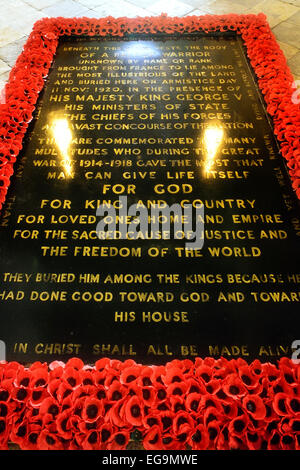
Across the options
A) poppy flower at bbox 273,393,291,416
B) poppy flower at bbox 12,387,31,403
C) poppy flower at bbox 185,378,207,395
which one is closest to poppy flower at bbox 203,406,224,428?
poppy flower at bbox 185,378,207,395

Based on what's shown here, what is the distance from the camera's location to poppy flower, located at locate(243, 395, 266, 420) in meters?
1.80

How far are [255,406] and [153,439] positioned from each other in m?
0.69

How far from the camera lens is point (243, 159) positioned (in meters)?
3.17

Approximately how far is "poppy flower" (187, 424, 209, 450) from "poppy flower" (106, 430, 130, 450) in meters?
0.39

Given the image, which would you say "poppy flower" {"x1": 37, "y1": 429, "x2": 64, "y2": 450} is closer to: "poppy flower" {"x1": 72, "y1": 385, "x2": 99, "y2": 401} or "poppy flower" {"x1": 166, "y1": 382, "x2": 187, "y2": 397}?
"poppy flower" {"x1": 72, "y1": 385, "x2": 99, "y2": 401}

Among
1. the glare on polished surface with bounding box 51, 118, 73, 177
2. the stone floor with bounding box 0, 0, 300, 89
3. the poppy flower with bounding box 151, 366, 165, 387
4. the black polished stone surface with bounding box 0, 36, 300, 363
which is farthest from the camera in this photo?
the stone floor with bounding box 0, 0, 300, 89

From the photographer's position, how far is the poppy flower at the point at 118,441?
1763 mm

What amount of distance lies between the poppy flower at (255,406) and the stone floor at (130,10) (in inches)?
227

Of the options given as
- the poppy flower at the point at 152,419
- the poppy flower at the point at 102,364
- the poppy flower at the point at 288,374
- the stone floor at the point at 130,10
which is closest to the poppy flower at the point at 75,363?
the poppy flower at the point at 102,364

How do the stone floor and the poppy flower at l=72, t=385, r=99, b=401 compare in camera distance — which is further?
the stone floor

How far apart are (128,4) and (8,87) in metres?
3.84

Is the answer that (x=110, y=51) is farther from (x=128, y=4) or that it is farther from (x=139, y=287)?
(x=139, y=287)

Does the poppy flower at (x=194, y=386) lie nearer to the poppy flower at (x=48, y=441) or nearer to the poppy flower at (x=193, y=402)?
the poppy flower at (x=193, y=402)
